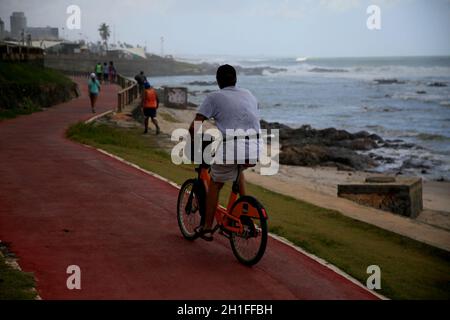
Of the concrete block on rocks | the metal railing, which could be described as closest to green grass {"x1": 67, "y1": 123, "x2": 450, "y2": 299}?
the concrete block on rocks

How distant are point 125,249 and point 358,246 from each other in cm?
319

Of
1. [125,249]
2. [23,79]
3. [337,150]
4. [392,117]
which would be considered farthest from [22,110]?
[392,117]

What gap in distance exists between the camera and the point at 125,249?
7539mm

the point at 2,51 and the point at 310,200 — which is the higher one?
the point at 2,51

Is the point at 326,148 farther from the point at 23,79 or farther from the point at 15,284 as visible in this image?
the point at 15,284

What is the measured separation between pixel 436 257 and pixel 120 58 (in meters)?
106

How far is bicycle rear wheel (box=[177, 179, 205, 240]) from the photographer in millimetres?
7610

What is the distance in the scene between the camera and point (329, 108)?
189 feet

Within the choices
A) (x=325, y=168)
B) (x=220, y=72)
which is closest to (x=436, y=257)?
(x=220, y=72)

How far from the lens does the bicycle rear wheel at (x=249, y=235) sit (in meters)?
6.63

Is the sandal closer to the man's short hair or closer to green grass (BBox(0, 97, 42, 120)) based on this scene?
the man's short hair

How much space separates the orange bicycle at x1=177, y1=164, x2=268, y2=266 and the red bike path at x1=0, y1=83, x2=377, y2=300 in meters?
0.16
